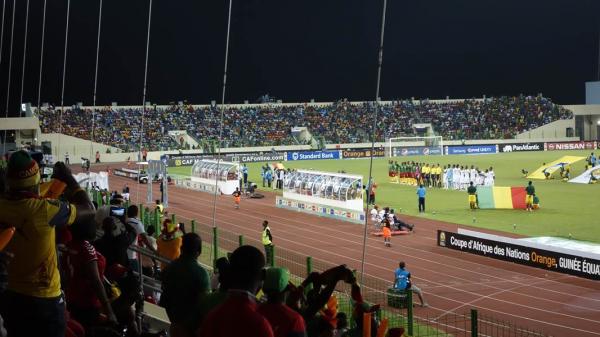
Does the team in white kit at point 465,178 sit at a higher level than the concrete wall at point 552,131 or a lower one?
lower

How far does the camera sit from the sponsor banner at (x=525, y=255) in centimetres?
1892

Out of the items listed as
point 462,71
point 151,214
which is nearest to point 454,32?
point 462,71

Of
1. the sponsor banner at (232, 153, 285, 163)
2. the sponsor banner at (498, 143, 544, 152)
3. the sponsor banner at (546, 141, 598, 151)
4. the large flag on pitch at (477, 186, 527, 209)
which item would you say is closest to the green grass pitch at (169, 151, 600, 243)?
the large flag on pitch at (477, 186, 527, 209)

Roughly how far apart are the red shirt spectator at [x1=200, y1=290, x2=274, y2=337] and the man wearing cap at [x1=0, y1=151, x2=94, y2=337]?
4.15 feet

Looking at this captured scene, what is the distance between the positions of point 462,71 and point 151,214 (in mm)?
79980

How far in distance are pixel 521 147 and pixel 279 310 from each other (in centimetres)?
7677

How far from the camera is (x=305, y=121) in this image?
84.5 metres

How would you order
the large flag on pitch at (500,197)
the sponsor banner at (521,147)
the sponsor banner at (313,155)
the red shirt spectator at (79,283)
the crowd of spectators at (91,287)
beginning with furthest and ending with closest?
the sponsor banner at (521,147) < the sponsor banner at (313,155) < the large flag on pitch at (500,197) < the red shirt spectator at (79,283) < the crowd of spectators at (91,287)

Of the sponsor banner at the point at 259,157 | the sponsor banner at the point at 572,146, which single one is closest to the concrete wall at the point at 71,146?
the sponsor banner at the point at 259,157

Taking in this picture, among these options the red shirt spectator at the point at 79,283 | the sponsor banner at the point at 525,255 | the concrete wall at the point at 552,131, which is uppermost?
the concrete wall at the point at 552,131

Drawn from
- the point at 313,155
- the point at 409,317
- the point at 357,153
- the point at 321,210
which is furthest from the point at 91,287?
the point at 357,153

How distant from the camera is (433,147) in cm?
7312

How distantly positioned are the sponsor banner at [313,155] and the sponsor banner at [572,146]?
22760 mm

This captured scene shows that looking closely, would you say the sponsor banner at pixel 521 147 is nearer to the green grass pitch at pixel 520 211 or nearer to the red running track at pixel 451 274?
the green grass pitch at pixel 520 211
